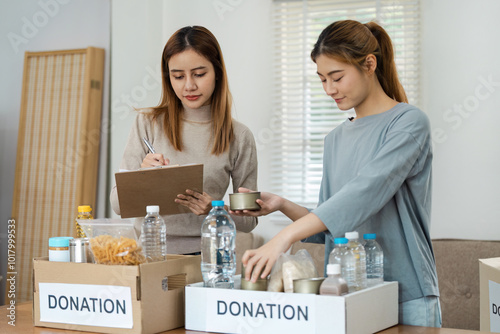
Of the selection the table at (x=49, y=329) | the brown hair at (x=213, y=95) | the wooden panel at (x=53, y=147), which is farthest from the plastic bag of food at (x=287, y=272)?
the wooden panel at (x=53, y=147)

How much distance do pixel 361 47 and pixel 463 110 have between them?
2.20 metres

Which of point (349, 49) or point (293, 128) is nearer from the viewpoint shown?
point (349, 49)

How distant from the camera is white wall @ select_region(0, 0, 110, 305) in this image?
4195 mm

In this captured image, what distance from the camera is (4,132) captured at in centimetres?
430

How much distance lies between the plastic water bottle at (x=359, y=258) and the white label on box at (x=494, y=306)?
0.66 metres

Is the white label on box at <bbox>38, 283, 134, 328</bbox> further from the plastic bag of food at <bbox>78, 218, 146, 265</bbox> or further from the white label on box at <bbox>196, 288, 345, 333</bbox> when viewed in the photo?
the white label on box at <bbox>196, 288, 345, 333</bbox>

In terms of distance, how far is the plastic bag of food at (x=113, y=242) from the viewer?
4.57 feet

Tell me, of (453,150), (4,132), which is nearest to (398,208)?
(453,150)

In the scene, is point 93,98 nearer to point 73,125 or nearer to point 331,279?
point 73,125

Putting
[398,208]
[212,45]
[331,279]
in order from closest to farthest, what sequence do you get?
[331,279], [398,208], [212,45]

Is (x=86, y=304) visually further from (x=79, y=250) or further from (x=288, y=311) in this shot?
(x=288, y=311)

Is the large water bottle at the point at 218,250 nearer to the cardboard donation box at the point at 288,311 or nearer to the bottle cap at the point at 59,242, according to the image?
the cardboard donation box at the point at 288,311

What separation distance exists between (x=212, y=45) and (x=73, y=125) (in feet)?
7.41

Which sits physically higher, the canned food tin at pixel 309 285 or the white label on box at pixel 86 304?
the canned food tin at pixel 309 285
